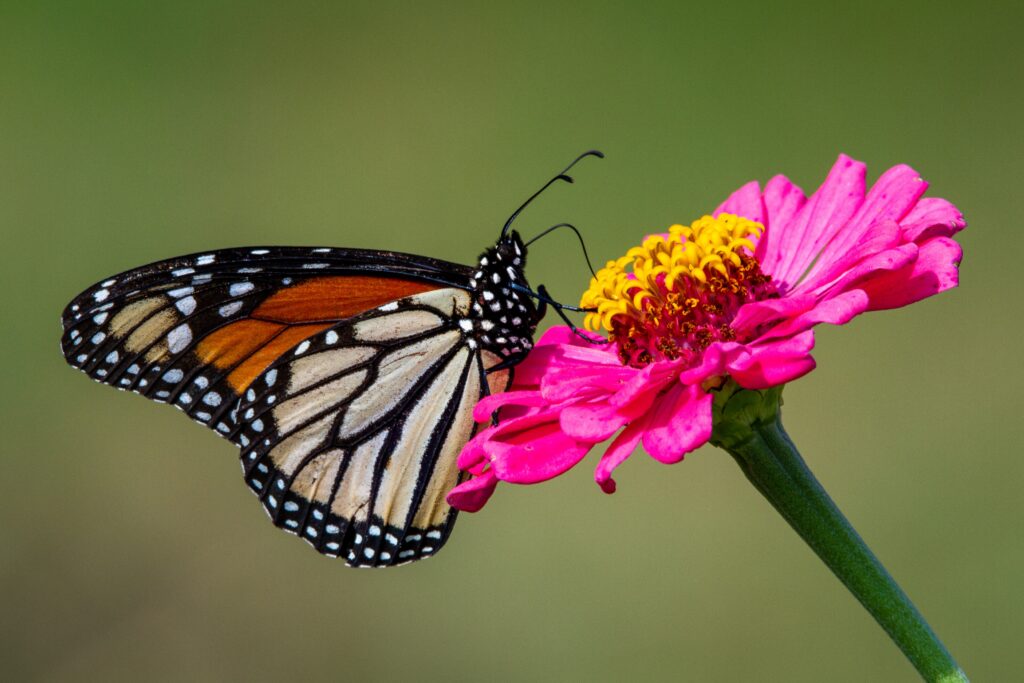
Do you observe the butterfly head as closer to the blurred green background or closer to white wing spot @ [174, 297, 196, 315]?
white wing spot @ [174, 297, 196, 315]

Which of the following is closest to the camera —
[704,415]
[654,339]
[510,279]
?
[704,415]

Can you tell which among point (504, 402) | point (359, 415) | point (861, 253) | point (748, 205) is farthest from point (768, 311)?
point (359, 415)

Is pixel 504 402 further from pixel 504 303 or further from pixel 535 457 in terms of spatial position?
pixel 504 303

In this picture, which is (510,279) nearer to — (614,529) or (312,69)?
(614,529)

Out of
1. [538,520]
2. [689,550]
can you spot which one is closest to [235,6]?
[538,520]

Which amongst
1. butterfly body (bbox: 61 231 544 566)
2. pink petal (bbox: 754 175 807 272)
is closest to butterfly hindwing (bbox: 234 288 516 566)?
butterfly body (bbox: 61 231 544 566)
